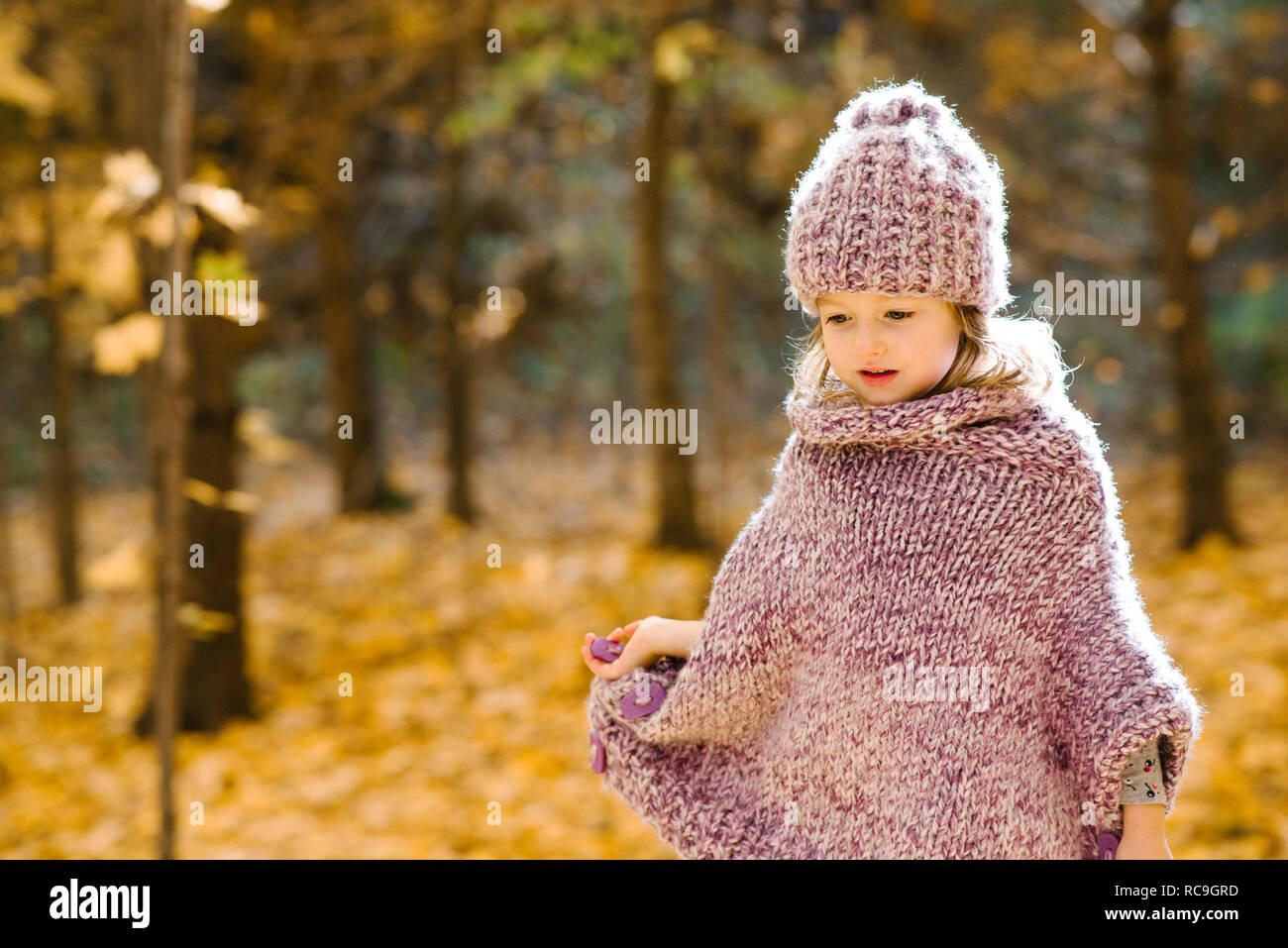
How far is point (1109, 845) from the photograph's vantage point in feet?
5.25

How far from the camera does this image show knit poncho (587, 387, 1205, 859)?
1.59 metres

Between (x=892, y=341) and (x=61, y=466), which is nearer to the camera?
(x=892, y=341)

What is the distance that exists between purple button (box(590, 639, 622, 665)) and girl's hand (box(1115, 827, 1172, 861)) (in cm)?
81

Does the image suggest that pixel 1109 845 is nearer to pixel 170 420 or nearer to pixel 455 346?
pixel 170 420

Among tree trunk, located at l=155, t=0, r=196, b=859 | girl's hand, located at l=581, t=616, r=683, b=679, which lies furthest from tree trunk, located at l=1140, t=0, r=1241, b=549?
girl's hand, located at l=581, t=616, r=683, b=679

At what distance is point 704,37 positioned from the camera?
575 cm

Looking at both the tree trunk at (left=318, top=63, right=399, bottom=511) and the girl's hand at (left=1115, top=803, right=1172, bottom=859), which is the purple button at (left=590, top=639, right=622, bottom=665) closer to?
the girl's hand at (left=1115, top=803, right=1172, bottom=859)

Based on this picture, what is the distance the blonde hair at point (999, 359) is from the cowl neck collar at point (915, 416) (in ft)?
0.08

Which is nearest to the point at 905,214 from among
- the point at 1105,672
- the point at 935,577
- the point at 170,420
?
the point at 935,577

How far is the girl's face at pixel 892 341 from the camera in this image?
1621 millimetres

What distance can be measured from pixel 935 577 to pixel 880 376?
311 mm

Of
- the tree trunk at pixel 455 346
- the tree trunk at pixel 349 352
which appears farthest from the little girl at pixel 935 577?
the tree trunk at pixel 349 352
